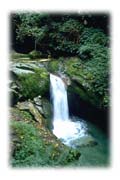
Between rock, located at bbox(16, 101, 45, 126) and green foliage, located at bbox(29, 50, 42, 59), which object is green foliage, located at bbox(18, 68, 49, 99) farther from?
green foliage, located at bbox(29, 50, 42, 59)

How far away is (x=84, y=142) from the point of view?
19.7ft

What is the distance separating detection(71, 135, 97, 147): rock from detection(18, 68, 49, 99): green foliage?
3.88 ft

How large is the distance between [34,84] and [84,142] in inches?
58.3

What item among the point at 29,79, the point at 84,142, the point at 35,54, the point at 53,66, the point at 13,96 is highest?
the point at 35,54

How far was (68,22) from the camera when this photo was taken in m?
8.37

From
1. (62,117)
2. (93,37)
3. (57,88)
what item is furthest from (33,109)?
(93,37)

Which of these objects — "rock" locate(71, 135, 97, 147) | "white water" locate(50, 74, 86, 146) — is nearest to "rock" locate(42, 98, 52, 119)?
"white water" locate(50, 74, 86, 146)

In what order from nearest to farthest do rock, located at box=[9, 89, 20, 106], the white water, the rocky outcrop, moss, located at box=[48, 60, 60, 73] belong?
rock, located at box=[9, 89, 20, 106], the white water, the rocky outcrop, moss, located at box=[48, 60, 60, 73]

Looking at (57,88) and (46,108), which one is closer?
(46,108)

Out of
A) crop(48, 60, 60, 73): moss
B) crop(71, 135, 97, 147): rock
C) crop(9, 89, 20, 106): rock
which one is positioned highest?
crop(48, 60, 60, 73): moss

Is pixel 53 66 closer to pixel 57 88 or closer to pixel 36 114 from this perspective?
pixel 57 88

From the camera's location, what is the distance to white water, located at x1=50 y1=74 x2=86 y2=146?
6.41 meters

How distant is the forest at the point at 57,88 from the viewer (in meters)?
4.37
